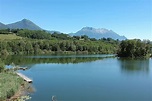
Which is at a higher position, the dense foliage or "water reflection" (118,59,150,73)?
the dense foliage

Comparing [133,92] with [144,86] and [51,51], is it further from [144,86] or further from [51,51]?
[51,51]

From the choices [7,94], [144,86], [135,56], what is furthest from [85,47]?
[7,94]

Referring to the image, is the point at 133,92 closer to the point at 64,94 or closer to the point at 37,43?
the point at 64,94

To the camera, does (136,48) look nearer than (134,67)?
No

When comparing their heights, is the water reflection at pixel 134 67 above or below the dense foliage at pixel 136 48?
below

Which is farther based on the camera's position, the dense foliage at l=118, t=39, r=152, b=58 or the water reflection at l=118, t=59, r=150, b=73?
the dense foliage at l=118, t=39, r=152, b=58

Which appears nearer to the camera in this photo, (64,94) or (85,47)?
(64,94)

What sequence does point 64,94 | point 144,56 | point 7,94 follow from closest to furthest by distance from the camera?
point 7,94 → point 64,94 → point 144,56

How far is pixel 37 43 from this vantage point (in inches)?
4934

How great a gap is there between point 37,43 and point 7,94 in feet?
345

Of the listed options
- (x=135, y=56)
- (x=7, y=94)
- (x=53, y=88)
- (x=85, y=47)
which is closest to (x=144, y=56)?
(x=135, y=56)

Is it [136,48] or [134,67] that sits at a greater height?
[136,48]

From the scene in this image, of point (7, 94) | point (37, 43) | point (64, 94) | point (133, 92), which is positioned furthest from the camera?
point (37, 43)

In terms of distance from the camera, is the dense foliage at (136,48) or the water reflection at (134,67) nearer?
the water reflection at (134,67)
